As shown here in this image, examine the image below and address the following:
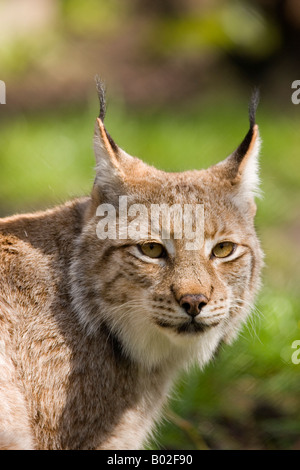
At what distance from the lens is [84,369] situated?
12.9 feet

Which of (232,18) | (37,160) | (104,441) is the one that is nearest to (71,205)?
(104,441)

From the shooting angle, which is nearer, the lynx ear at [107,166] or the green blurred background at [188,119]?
the lynx ear at [107,166]

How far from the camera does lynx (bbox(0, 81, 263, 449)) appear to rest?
3.79m

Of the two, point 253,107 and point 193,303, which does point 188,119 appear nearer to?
point 253,107

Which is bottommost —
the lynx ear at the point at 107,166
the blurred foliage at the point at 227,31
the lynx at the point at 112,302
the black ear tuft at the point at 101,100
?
the lynx at the point at 112,302

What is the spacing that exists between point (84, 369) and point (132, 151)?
530cm

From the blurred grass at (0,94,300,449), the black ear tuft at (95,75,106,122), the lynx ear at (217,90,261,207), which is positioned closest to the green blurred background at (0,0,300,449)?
the blurred grass at (0,94,300,449)

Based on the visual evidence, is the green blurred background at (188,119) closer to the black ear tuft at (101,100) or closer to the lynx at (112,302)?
the lynx at (112,302)

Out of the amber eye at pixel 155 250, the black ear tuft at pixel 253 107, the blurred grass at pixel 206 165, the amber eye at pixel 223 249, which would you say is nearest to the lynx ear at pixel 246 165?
the black ear tuft at pixel 253 107

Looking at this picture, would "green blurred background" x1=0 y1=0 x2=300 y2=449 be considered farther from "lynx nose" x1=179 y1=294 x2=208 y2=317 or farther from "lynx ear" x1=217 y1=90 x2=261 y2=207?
"lynx nose" x1=179 y1=294 x2=208 y2=317

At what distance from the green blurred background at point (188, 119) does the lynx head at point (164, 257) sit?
0.97 m

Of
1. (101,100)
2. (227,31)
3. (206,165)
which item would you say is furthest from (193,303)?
(227,31)

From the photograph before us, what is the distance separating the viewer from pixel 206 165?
8.57 metres

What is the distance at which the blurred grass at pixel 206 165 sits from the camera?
510cm
